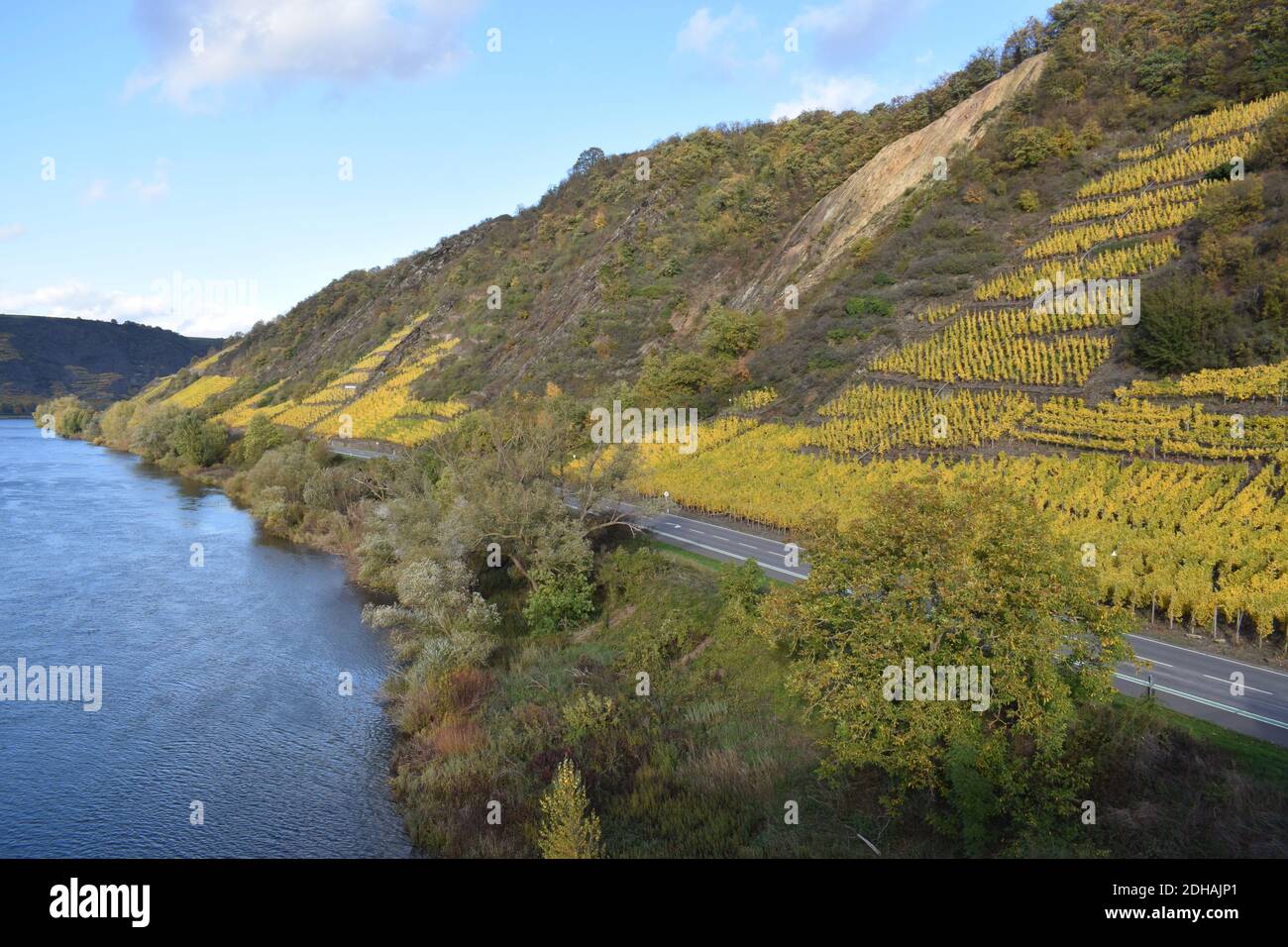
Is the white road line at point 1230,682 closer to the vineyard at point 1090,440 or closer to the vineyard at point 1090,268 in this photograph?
the vineyard at point 1090,440

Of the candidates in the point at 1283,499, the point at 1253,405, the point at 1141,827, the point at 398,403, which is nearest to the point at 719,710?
the point at 1141,827

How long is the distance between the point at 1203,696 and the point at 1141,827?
17.0ft

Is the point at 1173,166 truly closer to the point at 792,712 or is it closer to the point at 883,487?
the point at 883,487

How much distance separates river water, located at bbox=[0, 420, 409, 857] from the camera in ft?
65.3

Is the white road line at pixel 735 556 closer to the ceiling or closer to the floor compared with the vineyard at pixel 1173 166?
closer to the floor

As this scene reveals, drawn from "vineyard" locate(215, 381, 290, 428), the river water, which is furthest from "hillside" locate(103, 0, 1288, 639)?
the river water

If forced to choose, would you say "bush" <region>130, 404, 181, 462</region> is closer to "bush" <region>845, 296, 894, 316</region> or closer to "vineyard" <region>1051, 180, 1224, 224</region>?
"bush" <region>845, 296, 894, 316</region>

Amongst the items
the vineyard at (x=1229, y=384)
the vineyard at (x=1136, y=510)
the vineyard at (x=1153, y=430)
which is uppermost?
the vineyard at (x=1229, y=384)

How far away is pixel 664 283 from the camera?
83375 millimetres

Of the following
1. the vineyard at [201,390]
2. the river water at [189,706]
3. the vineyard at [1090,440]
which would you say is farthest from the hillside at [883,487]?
the vineyard at [201,390]

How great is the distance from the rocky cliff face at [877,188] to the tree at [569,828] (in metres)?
56.1

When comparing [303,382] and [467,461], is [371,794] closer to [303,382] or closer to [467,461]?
[467,461]

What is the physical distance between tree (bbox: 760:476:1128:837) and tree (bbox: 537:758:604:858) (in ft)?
17.8

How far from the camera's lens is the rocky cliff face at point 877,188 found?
68.8 meters
